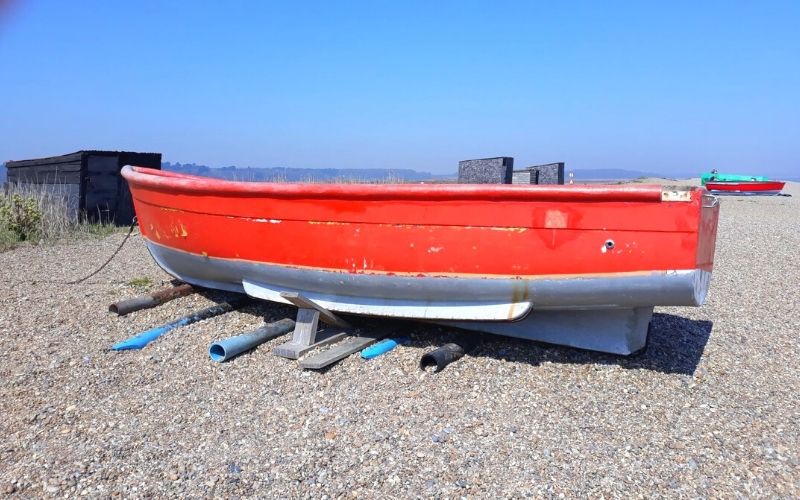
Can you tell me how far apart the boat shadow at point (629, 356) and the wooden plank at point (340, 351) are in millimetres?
755

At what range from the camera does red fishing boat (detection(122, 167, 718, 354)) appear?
3.63m

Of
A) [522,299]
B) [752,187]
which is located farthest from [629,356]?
[752,187]

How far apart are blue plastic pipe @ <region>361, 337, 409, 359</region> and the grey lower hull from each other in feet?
0.72

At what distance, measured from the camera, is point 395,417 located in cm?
A: 337

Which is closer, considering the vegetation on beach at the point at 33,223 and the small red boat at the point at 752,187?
the vegetation on beach at the point at 33,223

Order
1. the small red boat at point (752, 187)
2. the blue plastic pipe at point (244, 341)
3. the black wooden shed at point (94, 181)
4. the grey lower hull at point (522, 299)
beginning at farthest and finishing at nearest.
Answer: the small red boat at point (752, 187)
the black wooden shed at point (94, 181)
the blue plastic pipe at point (244, 341)
the grey lower hull at point (522, 299)

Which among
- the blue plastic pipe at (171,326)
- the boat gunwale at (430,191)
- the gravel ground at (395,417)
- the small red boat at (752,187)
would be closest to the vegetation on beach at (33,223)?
the gravel ground at (395,417)

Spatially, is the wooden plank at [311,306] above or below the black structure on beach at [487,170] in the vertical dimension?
below

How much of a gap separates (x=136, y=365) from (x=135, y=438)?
43.0 inches

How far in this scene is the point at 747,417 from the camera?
3414mm

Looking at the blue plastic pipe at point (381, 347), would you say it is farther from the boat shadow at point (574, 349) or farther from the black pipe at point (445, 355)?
the black pipe at point (445, 355)

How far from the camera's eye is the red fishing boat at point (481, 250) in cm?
363

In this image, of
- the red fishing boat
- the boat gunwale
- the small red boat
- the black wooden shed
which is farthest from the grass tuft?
the small red boat

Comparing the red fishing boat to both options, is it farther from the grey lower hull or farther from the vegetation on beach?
the vegetation on beach
